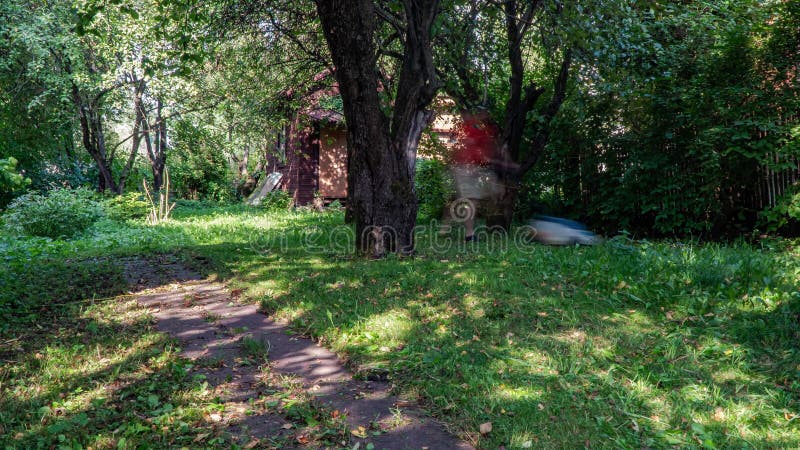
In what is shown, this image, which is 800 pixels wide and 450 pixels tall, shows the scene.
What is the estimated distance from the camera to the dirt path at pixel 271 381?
118 inches

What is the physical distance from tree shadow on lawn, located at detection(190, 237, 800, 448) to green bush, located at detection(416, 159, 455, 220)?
217 inches

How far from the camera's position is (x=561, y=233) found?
30.7 ft

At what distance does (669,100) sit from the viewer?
9.37 meters

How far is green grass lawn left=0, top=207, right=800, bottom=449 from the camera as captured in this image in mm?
3047

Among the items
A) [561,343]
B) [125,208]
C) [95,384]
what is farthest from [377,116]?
[125,208]

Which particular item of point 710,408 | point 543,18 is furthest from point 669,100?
point 710,408

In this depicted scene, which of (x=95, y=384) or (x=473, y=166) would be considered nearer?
(x=95, y=384)

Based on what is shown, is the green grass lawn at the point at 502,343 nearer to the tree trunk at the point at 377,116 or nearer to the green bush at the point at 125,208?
the tree trunk at the point at 377,116

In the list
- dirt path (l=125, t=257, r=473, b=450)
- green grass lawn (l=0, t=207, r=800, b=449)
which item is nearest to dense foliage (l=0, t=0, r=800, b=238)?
green grass lawn (l=0, t=207, r=800, b=449)

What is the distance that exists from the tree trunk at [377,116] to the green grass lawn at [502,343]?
689 mm

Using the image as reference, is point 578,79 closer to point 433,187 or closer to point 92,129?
point 433,187

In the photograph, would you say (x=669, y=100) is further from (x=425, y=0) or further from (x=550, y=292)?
(x=550, y=292)

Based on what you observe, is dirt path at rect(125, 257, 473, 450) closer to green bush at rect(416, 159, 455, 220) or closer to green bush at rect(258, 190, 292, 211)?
green bush at rect(416, 159, 455, 220)

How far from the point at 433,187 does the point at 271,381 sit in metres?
10.1
